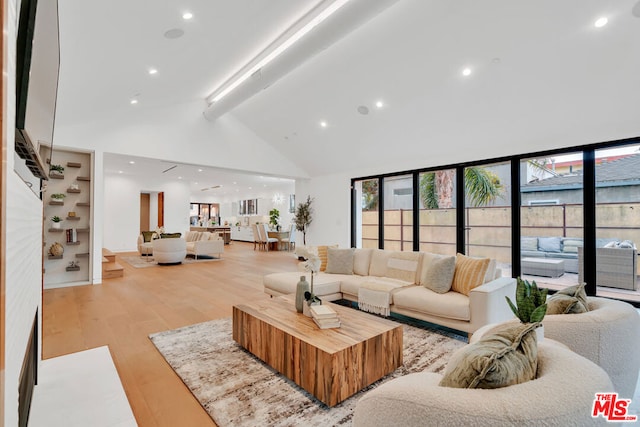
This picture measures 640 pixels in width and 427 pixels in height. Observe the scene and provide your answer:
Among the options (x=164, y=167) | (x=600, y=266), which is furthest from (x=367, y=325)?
(x=164, y=167)

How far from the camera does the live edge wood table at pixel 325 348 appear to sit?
6.39 ft

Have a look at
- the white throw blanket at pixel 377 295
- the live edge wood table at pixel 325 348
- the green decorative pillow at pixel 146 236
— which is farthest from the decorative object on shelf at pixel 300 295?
the green decorative pillow at pixel 146 236

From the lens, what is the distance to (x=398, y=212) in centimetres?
709

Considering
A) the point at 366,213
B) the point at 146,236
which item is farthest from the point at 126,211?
the point at 366,213

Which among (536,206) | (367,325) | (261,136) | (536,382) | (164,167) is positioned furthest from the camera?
(164,167)

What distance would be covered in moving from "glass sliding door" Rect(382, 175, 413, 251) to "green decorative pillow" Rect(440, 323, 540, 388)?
5.92 metres

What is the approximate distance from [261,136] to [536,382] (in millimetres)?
7753

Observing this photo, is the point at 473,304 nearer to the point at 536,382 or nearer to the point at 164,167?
the point at 536,382

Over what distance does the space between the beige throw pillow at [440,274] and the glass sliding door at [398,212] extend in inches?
132

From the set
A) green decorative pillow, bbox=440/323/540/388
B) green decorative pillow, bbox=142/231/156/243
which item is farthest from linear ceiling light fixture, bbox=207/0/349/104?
green decorative pillow, bbox=142/231/156/243

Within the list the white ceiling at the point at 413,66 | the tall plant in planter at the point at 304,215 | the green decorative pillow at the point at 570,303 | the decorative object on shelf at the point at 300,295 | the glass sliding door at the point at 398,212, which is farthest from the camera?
the tall plant in planter at the point at 304,215

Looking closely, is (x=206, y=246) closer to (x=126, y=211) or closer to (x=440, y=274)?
(x=126, y=211)

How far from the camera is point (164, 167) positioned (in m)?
8.72

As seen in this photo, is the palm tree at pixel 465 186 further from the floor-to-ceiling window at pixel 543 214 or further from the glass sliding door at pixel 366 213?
the glass sliding door at pixel 366 213
